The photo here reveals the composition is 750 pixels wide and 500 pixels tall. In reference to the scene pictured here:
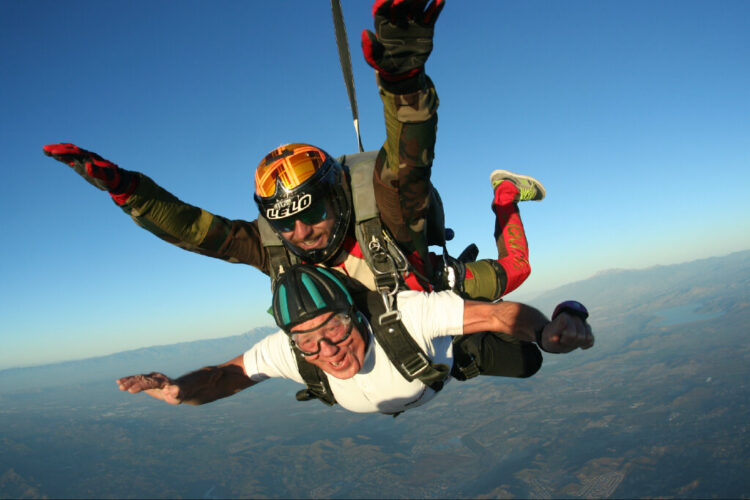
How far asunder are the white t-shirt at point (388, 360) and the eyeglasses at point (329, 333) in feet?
0.89

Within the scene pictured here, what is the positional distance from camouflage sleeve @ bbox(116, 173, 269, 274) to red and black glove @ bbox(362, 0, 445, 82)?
72.5 inches

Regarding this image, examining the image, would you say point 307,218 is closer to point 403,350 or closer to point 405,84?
point 403,350

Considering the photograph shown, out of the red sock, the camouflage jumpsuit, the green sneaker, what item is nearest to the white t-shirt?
the camouflage jumpsuit

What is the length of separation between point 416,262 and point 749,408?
13625cm

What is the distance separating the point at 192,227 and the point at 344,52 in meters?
1.60

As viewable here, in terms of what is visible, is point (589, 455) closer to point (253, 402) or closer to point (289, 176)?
point (289, 176)

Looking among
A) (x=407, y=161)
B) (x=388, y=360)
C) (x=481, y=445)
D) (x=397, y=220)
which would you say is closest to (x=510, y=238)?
(x=388, y=360)

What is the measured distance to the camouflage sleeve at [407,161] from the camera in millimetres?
1596

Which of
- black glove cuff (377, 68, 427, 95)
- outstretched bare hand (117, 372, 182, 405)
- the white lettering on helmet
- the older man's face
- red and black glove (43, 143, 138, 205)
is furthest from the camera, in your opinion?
the older man's face

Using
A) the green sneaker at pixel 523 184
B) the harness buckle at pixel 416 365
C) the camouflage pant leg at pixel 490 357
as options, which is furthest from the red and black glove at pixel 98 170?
the green sneaker at pixel 523 184

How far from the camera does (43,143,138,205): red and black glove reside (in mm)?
2105

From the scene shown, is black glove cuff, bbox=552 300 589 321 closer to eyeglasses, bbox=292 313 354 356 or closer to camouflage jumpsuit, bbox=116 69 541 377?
camouflage jumpsuit, bbox=116 69 541 377

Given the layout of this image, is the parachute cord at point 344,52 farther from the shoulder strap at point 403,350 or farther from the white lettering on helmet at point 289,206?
the shoulder strap at point 403,350

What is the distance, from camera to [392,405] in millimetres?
2896
